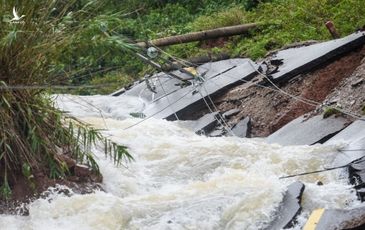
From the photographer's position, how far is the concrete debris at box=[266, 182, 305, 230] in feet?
14.5

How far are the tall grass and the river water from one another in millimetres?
338

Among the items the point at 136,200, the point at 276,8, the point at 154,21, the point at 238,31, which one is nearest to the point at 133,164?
the point at 136,200

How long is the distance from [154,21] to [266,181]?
11844mm

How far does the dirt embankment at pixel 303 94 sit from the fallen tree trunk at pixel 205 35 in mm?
3091

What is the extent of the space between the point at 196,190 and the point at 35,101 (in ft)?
4.96

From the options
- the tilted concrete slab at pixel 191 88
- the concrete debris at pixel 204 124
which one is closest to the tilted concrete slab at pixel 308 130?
the concrete debris at pixel 204 124

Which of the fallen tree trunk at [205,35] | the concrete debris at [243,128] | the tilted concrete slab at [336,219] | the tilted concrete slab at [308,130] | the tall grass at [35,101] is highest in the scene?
the tall grass at [35,101]

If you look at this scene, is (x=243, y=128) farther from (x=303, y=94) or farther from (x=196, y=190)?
(x=196, y=190)

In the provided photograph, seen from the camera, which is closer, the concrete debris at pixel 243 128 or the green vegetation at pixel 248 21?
the green vegetation at pixel 248 21

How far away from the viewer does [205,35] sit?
11.5 metres

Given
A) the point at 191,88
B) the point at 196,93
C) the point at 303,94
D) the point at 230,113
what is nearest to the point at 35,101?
the point at 230,113

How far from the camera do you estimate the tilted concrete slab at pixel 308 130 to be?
6.36 meters

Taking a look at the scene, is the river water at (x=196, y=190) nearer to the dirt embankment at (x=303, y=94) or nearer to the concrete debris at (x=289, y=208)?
the concrete debris at (x=289, y=208)

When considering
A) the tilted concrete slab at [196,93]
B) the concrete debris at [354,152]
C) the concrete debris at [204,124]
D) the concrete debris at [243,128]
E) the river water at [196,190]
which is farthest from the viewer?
the tilted concrete slab at [196,93]
